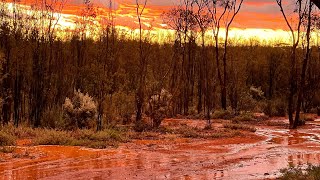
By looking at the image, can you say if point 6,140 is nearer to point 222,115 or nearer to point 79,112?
point 79,112

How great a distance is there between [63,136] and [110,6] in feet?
29.5

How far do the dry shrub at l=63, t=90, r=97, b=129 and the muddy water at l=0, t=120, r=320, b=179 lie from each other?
3.93 metres

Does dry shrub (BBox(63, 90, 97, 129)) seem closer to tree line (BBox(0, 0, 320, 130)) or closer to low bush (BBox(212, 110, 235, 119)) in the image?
tree line (BBox(0, 0, 320, 130))

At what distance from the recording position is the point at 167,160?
1309 cm

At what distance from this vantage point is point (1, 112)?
2111 cm

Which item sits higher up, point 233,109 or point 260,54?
point 260,54

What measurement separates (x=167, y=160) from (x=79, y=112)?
7.92m

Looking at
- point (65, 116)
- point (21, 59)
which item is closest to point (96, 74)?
point (65, 116)

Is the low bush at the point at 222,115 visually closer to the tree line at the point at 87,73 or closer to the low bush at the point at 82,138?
the tree line at the point at 87,73

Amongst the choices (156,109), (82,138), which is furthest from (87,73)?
(82,138)

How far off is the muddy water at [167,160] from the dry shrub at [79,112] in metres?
3.93

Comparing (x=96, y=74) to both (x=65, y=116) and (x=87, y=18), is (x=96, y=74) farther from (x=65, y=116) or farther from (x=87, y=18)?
(x=87, y=18)

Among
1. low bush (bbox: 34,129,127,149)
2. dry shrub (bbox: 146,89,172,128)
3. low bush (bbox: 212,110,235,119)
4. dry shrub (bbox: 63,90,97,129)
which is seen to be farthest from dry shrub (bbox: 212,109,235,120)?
low bush (bbox: 34,129,127,149)

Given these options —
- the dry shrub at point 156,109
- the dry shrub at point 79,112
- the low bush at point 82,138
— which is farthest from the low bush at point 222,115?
the low bush at point 82,138
